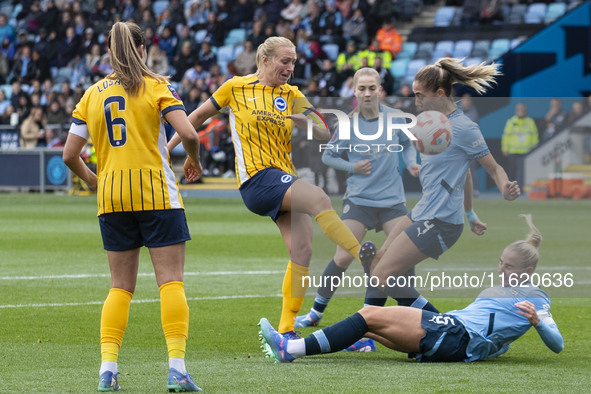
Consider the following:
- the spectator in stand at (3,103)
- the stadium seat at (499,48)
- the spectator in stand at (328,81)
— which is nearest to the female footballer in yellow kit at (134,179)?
the spectator in stand at (328,81)

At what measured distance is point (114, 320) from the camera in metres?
5.38

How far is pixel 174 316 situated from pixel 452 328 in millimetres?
1652

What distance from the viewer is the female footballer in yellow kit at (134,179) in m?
5.24

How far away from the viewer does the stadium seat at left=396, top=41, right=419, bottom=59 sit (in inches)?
1148

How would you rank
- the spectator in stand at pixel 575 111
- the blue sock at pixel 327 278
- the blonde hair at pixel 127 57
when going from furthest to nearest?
the spectator in stand at pixel 575 111 < the blue sock at pixel 327 278 < the blonde hair at pixel 127 57

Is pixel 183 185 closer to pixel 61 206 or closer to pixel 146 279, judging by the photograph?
pixel 61 206

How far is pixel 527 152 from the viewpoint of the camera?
7.11m

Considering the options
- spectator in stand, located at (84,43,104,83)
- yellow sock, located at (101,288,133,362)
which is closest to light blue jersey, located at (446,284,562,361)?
yellow sock, located at (101,288,133,362)

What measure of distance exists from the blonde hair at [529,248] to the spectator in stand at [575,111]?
9.76ft

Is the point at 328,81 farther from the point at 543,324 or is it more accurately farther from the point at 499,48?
the point at 543,324

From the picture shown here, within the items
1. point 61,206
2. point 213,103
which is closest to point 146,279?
point 213,103

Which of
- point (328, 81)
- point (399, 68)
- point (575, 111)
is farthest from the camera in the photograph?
point (399, 68)

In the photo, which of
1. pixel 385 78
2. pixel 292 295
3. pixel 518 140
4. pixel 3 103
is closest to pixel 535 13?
pixel 385 78

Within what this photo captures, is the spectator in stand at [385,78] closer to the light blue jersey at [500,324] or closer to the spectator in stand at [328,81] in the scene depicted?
the spectator in stand at [328,81]
